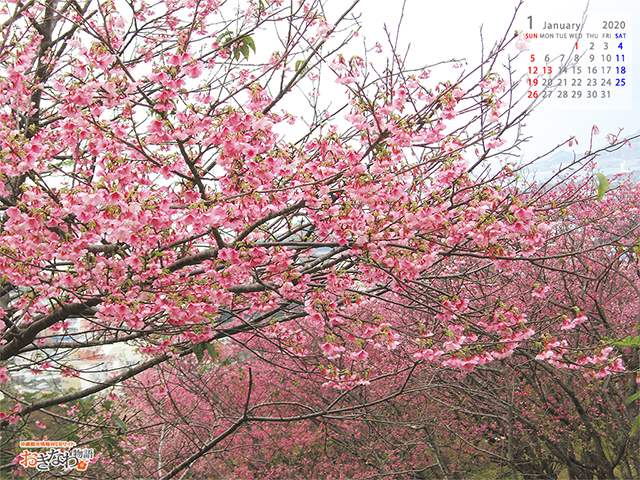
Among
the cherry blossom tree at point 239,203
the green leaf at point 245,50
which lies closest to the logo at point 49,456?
the cherry blossom tree at point 239,203

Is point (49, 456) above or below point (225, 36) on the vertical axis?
below

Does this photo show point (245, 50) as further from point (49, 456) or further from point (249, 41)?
point (49, 456)

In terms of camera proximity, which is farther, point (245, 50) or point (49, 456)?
point (49, 456)

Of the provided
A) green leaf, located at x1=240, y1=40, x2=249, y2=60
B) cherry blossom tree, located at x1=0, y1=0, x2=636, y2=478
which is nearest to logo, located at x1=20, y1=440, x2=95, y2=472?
cherry blossom tree, located at x1=0, y1=0, x2=636, y2=478

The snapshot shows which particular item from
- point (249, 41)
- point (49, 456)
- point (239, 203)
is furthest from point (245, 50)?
point (49, 456)

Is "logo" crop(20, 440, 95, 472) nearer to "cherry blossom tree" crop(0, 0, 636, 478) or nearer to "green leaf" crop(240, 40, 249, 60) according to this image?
"cherry blossom tree" crop(0, 0, 636, 478)

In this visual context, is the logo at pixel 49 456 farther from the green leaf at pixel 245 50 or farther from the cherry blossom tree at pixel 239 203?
the green leaf at pixel 245 50

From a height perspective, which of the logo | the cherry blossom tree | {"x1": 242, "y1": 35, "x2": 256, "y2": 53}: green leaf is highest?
{"x1": 242, "y1": 35, "x2": 256, "y2": 53}: green leaf

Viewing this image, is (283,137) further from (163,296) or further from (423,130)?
(163,296)

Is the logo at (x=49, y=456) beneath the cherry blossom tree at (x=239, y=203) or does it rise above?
beneath

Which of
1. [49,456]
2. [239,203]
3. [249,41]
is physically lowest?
[49,456]

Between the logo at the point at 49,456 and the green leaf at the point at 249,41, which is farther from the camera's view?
the logo at the point at 49,456

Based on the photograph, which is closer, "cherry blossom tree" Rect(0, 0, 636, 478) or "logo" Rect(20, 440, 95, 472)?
"cherry blossom tree" Rect(0, 0, 636, 478)

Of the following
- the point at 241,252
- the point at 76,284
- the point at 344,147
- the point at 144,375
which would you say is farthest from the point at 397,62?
the point at 144,375
